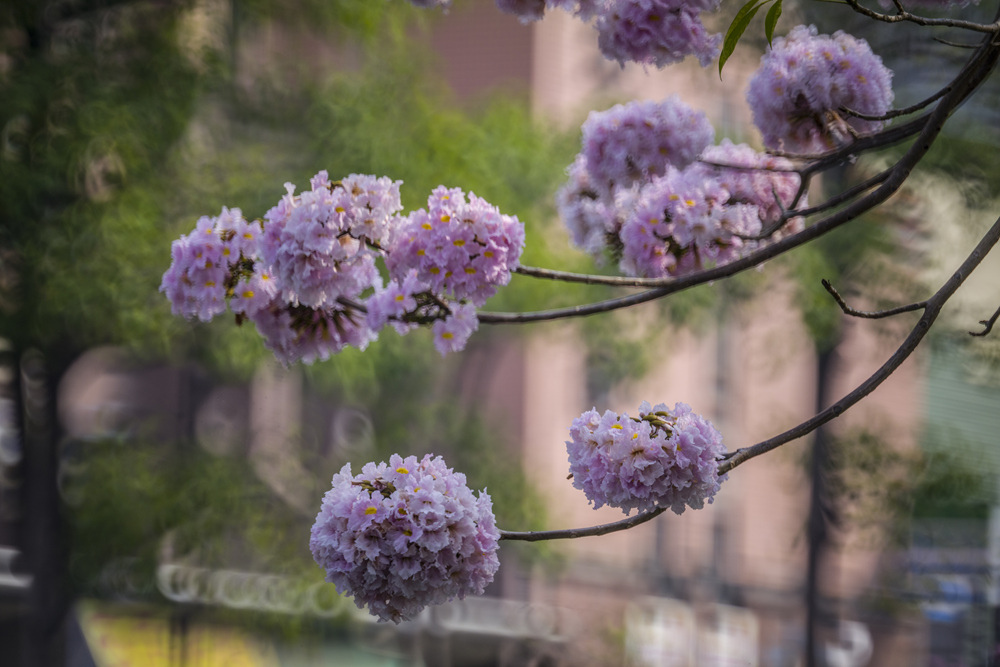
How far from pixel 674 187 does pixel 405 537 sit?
1504 millimetres

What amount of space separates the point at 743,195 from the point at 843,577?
15619 mm

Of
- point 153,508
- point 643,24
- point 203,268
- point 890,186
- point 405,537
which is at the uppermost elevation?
point 643,24

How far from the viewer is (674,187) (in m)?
3.28

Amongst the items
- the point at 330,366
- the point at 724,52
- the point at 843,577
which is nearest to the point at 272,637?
the point at 330,366

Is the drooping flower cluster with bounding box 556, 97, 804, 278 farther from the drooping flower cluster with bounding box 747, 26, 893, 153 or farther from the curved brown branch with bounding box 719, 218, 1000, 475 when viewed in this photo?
the curved brown branch with bounding box 719, 218, 1000, 475

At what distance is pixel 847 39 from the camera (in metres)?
3.10

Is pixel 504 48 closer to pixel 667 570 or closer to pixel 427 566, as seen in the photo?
pixel 667 570

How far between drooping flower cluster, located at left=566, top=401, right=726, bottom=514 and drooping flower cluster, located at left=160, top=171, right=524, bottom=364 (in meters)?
0.56

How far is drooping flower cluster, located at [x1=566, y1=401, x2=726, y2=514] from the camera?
2.22 m

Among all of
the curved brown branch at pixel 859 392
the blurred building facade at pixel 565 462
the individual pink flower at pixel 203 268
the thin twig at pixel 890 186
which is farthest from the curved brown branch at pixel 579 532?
the blurred building facade at pixel 565 462

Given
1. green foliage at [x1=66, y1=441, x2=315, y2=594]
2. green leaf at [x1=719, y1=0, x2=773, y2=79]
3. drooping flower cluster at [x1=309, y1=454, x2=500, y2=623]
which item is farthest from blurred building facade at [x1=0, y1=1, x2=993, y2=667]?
drooping flower cluster at [x1=309, y1=454, x2=500, y2=623]

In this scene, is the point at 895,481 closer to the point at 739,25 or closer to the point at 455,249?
the point at 455,249

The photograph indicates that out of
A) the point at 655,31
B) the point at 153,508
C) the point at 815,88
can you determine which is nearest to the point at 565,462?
the point at 153,508

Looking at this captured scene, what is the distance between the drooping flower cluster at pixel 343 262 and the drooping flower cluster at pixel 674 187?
67 centimetres
